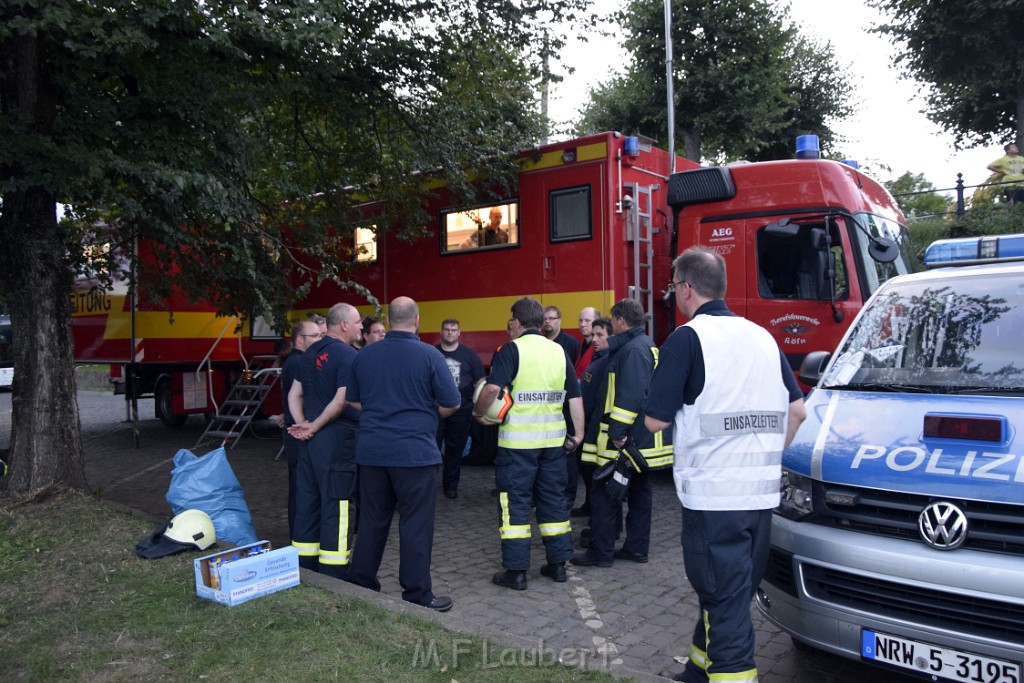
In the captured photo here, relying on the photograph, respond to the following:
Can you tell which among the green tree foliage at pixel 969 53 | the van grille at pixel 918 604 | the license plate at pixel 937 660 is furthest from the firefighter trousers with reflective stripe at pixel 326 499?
the green tree foliage at pixel 969 53

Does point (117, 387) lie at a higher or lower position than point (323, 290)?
lower

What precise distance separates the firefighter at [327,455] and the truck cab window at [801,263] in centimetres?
396

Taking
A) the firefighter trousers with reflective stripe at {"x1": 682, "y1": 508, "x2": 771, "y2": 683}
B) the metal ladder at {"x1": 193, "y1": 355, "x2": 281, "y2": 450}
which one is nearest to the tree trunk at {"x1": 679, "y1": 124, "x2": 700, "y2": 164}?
the metal ladder at {"x1": 193, "y1": 355, "x2": 281, "y2": 450}

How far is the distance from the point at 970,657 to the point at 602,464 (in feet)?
9.47

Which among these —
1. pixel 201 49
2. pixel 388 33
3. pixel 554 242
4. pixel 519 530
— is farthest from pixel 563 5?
pixel 519 530

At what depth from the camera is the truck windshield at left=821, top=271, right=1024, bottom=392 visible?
381cm

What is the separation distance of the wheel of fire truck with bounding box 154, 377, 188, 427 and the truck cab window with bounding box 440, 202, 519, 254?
6876 millimetres

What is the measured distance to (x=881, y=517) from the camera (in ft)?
10.7

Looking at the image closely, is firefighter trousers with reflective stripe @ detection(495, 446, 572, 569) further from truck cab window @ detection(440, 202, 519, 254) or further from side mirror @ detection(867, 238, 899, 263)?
truck cab window @ detection(440, 202, 519, 254)

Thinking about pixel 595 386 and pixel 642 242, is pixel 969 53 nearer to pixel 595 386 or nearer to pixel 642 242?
pixel 642 242

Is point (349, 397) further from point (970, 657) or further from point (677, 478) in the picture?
point (970, 657)

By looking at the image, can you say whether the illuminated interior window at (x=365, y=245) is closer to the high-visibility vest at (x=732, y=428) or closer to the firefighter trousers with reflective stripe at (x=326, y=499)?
the firefighter trousers with reflective stripe at (x=326, y=499)

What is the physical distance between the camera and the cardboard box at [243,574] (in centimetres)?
431

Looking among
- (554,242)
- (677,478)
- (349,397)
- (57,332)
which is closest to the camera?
(677,478)
